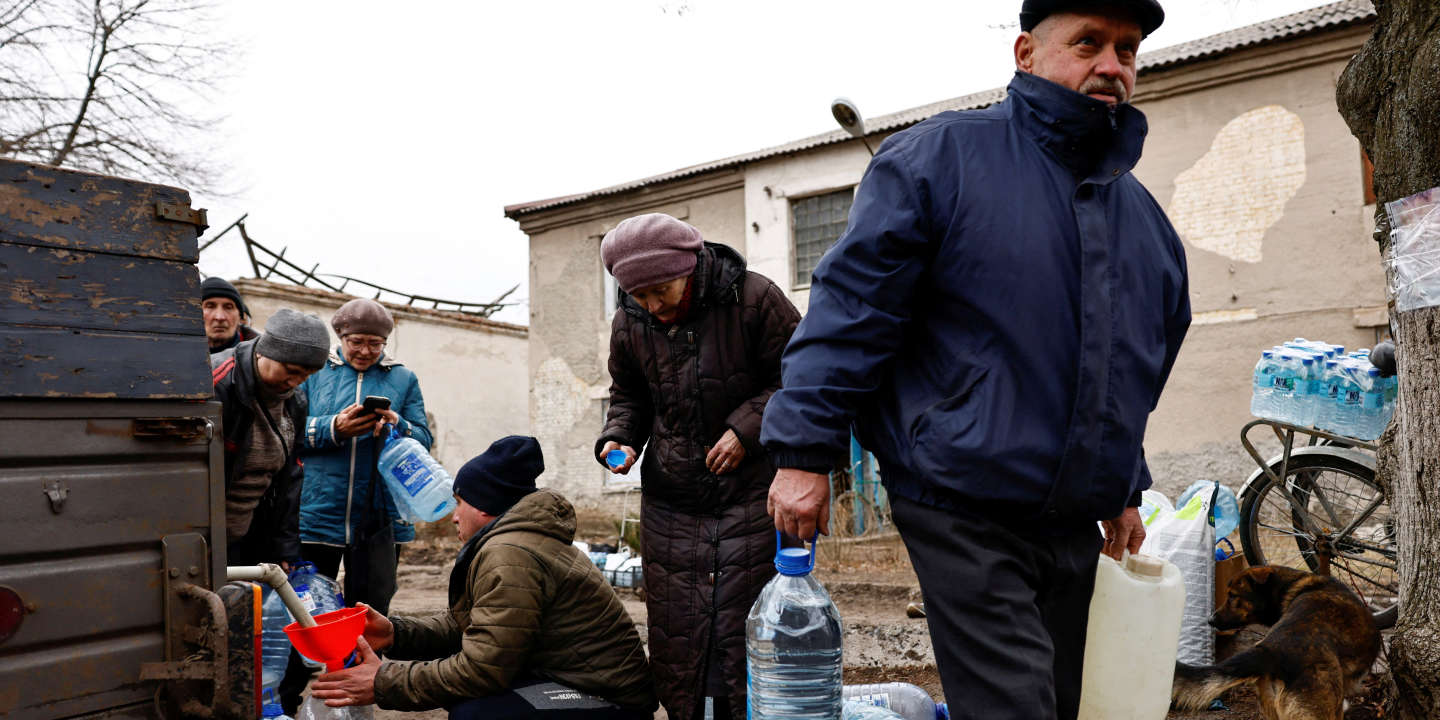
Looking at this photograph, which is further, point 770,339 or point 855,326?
point 770,339

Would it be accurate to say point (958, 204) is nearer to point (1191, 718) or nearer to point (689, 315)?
point (689, 315)

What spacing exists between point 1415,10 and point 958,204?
6.54 feet

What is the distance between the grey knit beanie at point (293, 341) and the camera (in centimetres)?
324

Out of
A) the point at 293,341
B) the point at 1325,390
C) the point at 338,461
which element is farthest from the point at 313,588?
the point at 1325,390

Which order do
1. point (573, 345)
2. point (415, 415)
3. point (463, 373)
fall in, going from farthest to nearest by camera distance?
point (463, 373) < point (573, 345) < point (415, 415)

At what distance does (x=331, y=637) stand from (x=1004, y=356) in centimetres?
200

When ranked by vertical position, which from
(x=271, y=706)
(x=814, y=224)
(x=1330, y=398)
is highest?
(x=814, y=224)

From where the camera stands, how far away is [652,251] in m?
2.94

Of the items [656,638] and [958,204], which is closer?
[958,204]

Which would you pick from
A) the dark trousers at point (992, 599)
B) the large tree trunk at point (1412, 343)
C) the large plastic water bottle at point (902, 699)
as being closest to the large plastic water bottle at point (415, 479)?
the large plastic water bottle at point (902, 699)

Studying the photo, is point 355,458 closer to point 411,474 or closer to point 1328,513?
point 411,474

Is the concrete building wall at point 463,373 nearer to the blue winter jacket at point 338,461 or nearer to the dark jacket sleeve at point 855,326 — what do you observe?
the blue winter jacket at point 338,461

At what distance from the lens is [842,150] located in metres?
14.4

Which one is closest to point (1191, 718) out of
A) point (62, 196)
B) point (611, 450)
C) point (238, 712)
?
point (611, 450)
